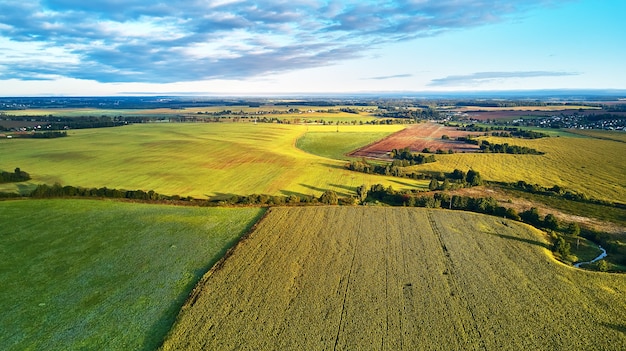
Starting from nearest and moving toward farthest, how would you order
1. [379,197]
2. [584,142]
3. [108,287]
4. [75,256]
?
[108,287] < [75,256] < [379,197] < [584,142]

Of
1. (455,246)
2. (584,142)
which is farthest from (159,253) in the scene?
(584,142)

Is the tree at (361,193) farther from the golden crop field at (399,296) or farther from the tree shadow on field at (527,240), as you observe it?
the tree shadow on field at (527,240)

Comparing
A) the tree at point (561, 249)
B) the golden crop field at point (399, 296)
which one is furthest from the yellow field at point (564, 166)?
the golden crop field at point (399, 296)

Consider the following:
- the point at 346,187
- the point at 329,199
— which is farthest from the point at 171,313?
the point at 346,187

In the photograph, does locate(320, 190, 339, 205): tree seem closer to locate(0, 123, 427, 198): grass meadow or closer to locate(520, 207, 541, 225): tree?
locate(0, 123, 427, 198): grass meadow

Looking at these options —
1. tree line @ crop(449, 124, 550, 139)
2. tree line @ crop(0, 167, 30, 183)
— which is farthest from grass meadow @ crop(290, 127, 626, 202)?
tree line @ crop(0, 167, 30, 183)

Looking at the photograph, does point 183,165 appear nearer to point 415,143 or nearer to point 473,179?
point 473,179

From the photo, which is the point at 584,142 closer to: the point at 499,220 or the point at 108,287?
the point at 499,220
